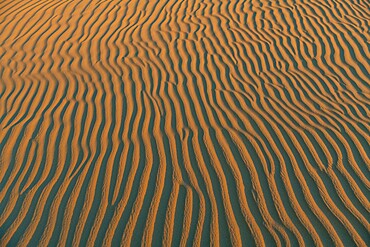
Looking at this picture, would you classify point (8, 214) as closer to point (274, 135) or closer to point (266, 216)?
point (266, 216)

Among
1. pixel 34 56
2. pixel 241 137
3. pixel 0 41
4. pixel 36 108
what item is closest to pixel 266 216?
pixel 241 137

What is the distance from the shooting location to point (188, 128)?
4348 millimetres

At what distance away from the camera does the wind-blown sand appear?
3344 mm

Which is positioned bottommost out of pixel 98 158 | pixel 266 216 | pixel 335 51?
pixel 335 51

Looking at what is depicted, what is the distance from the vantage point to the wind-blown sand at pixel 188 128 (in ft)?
11.0

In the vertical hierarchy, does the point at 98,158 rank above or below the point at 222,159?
above

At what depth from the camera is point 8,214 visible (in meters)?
3.51

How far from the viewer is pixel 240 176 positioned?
3719 millimetres

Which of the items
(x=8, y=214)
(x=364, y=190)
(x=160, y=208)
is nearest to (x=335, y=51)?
(x=364, y=190)

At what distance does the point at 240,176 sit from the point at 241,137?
58 cm

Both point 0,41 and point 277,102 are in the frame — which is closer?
point 277,102

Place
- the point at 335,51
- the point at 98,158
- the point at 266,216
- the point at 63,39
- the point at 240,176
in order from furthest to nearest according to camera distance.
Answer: the point at 63,39 < the point at 335,51 < the point at 98,158 < the point at 240,176 < the point at 266,216

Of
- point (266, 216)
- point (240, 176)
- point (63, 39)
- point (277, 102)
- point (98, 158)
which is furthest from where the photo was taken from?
point (63, 39)

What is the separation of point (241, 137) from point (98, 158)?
1.46 m
